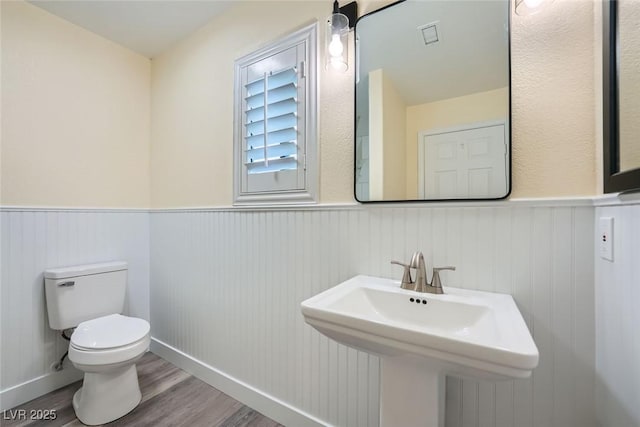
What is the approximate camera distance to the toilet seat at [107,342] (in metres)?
1.38

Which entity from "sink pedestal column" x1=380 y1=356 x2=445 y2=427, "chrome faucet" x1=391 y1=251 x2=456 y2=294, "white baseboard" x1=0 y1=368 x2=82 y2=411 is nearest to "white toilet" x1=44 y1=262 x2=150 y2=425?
"white baseboard" x1=0 y1=368 x2=82 y2=411

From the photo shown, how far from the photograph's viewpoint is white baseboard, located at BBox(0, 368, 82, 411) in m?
1.56

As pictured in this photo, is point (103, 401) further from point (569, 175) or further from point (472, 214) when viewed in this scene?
point (569, 175)

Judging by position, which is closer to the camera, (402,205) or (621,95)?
(621,95)

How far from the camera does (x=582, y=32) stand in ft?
2.83

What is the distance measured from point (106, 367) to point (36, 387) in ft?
2.45

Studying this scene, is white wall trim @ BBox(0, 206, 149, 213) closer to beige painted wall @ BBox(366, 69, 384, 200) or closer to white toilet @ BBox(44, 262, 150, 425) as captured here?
white toilet @ BBox(44, 262, 150, 425)

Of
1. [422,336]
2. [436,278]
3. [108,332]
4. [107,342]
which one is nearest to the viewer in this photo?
[422,336]

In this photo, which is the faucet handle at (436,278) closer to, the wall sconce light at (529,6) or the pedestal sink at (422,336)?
the pedestal sink at (422,336)

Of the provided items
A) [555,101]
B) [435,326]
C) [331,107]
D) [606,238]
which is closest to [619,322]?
[606,238]

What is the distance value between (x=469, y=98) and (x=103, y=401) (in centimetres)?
228

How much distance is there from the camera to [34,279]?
169 centimetres

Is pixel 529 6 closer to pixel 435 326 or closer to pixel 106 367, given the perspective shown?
pixel 435 326

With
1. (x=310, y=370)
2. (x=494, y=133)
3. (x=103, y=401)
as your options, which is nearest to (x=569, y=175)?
(x=494, y=133)
